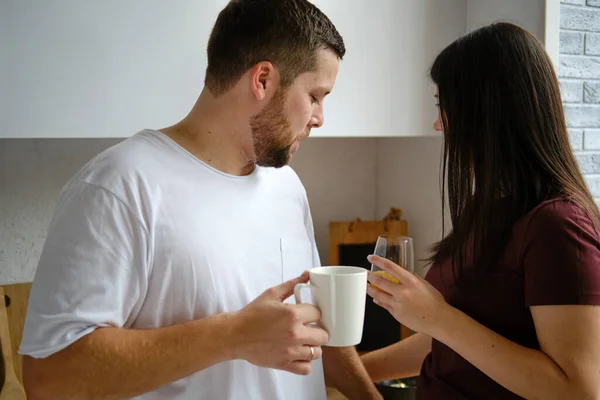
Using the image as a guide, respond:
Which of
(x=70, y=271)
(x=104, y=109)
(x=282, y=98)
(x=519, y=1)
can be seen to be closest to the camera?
(x=70, y=271)

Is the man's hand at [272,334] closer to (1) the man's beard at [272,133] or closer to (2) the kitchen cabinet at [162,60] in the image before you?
(1) the man's beard at [272,133]

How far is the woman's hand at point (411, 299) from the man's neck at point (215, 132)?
31cm

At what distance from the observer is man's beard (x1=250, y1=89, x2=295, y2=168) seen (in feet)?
3.52

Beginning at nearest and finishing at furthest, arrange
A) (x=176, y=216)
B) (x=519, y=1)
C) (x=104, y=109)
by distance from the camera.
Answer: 1. (x=176, y=216)
2. (x=104, y=109)
3. (x=519, y=1)

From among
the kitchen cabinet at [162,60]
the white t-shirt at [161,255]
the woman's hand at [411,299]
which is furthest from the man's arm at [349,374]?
the kitchen cabinet at [162,60]

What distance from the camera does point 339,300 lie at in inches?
35.6

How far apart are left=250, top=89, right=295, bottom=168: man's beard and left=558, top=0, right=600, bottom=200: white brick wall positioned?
929 mm

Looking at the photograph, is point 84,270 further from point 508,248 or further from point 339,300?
point 508,248

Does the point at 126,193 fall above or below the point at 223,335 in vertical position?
above

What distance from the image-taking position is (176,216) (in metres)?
0.96

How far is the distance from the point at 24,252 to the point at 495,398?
1.32 metres

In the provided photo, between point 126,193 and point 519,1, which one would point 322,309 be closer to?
point 126,193

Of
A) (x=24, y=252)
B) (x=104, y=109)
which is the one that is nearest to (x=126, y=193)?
(x=104, y=109)

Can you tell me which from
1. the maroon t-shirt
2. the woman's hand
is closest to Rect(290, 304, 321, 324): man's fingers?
the woman's hand
